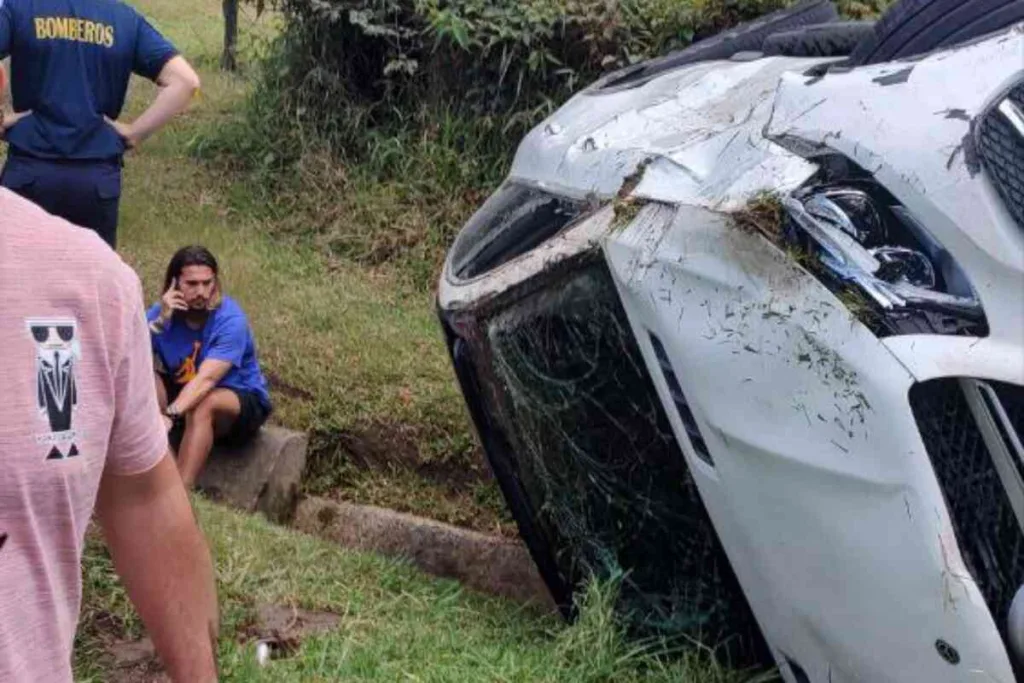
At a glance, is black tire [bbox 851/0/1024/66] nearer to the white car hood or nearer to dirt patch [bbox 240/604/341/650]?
the white car hood

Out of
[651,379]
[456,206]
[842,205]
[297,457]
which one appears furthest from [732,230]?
[456,206]

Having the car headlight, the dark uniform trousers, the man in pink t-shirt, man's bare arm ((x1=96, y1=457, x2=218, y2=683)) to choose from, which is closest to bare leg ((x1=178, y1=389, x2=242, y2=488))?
the dark uniform trousers

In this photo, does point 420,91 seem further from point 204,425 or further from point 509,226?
point 509,226

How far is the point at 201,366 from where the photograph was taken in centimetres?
566


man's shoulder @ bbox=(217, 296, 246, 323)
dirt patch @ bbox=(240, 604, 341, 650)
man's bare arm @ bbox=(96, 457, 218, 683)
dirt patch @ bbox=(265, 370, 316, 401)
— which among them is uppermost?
man's bare arm @ bbox=(96, 457, 218, 683)

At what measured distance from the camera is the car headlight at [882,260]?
2.53 m

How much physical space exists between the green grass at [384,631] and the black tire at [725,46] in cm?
134

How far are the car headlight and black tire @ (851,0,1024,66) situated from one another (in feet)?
1.56

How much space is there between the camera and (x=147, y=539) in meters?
1.96

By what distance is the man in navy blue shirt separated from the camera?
5320mm

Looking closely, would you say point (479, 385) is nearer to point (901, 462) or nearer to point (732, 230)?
point (732, 230)

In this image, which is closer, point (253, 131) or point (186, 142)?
point (253, 131)

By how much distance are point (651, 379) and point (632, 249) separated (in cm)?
27

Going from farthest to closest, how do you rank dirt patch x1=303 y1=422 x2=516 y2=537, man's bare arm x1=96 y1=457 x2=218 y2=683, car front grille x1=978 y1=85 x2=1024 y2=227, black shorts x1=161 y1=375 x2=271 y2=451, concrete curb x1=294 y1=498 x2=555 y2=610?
black shorts x1=161 y1=375 x2=271 y2=451, dirt patch x1=303 y1=422 x2=516 y2=537, concrete curb x1=294 y1=498 x2=555 y2=610, car front grille x1=978 y1=85 x2=1024 y2=227, man's bare arm x1=96 y1=457 x2=218 y2=683
